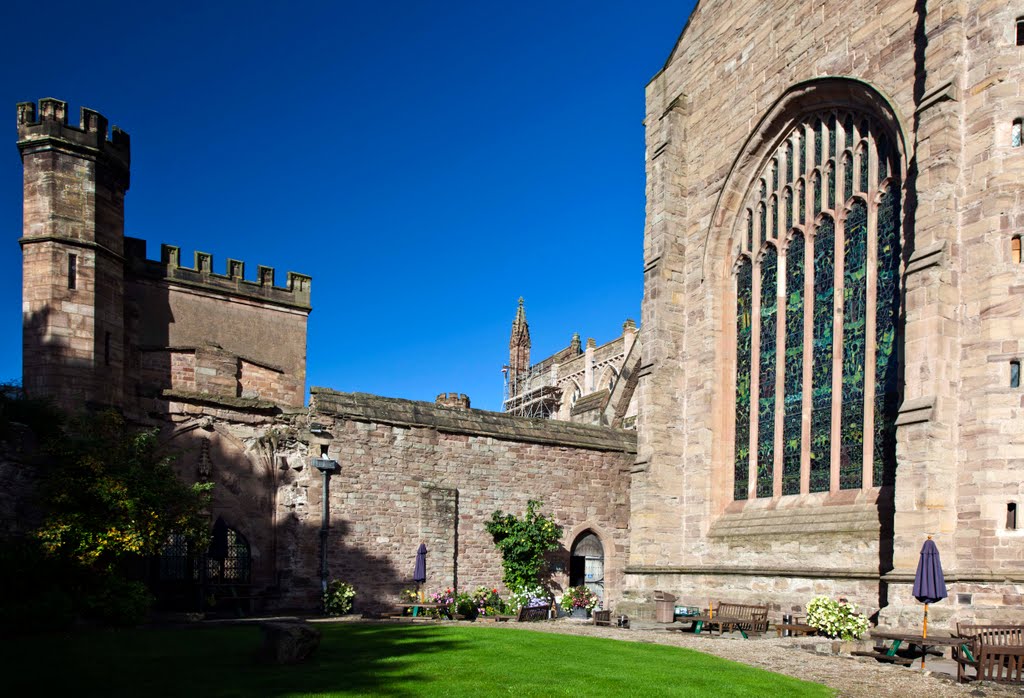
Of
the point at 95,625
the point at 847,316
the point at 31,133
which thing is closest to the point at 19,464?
the point at 95,625

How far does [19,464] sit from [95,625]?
10.3 ft

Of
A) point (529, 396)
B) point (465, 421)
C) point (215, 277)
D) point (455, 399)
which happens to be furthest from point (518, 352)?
point (465, 421)

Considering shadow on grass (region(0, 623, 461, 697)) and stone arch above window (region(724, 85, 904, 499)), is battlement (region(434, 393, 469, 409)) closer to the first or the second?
stone arch above window (region(724, 85, 904, 499))

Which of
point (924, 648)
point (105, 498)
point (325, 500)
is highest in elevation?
point (105, 498)

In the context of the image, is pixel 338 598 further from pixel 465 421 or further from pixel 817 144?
pixel 817 144

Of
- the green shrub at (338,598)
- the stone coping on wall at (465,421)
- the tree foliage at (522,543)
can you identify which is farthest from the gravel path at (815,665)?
the stone coping on wall at (465,421)

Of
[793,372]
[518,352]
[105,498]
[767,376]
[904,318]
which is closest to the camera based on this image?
[105,498]

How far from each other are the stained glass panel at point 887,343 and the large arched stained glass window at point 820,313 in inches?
0.8

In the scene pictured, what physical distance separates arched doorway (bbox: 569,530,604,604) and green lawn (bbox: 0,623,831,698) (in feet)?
27.2

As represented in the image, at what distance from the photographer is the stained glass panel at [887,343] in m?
16.1

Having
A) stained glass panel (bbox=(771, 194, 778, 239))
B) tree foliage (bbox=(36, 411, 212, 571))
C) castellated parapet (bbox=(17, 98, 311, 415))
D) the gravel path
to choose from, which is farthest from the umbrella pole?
castellated parapet (bbox=(17, 98, 311, 415))

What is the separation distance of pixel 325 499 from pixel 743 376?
32.9ft

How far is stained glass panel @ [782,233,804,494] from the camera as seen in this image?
18.8 meters

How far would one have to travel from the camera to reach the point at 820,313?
61.1 ft
